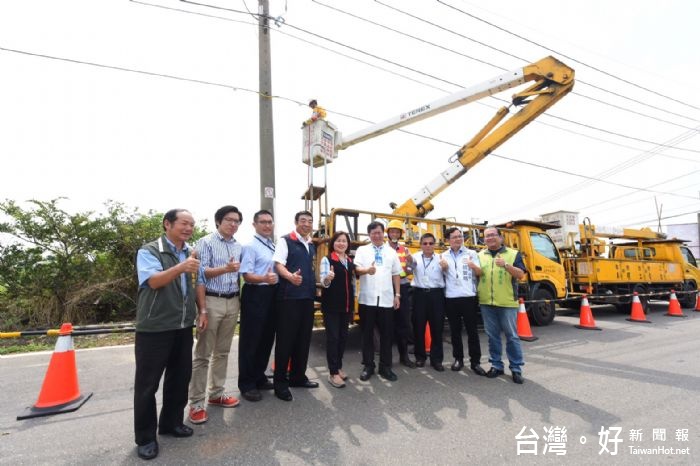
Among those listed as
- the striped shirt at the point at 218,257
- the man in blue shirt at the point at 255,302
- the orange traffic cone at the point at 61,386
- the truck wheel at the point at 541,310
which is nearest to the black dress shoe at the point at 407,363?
the man in blue shirt at the point at 255,302

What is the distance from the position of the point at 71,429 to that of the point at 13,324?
20.7ft

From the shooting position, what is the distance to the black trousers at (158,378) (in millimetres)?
2436

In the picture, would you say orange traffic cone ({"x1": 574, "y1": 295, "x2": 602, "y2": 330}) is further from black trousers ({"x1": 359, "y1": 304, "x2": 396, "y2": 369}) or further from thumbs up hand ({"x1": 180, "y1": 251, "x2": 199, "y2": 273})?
thumbs up hand ({"x1": 180, "y1": 251, "x2": 199, "y2": 273})

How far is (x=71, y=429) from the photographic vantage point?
2.84 m

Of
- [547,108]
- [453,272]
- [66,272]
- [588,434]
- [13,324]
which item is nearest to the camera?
[588,434]

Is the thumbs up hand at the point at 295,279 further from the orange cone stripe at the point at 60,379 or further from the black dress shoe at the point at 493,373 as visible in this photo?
the black dress shoe at the point at 493,373

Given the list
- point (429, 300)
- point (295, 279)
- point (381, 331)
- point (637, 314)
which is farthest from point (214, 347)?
point (637, 314)

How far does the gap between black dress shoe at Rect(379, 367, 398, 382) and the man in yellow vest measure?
3.89 feet

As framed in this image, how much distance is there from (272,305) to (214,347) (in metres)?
0.68

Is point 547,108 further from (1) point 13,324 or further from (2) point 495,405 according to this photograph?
(1) point 13,324

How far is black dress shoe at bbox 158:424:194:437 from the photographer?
8.64 feet

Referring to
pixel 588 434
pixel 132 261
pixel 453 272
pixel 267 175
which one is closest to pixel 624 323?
pixel 453 272

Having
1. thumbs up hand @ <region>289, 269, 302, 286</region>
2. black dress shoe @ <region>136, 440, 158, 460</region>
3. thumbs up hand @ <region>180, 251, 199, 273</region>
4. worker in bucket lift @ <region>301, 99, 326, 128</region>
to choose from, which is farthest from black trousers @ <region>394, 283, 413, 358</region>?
worker in bucket lift @ <region>301, 99, 326, 128</region>

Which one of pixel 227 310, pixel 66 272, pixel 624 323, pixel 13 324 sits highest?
pixel 66 272
